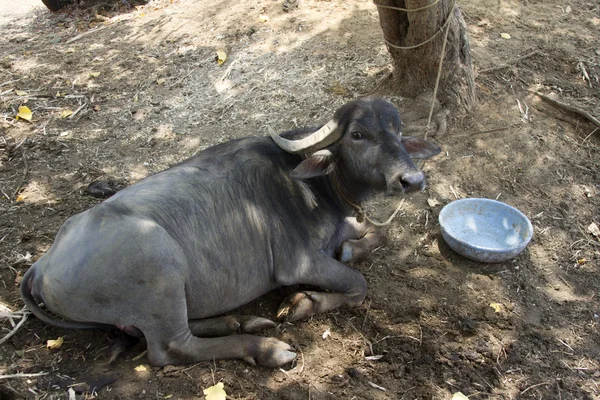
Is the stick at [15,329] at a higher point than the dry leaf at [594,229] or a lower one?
higher

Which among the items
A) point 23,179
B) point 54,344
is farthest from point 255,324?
point 23,179

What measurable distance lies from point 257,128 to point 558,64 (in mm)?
3594

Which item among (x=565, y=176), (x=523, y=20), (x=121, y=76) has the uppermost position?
(x=121, y=76)

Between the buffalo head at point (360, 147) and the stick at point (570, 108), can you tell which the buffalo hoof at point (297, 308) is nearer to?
the buffalo head at point (360, 147)

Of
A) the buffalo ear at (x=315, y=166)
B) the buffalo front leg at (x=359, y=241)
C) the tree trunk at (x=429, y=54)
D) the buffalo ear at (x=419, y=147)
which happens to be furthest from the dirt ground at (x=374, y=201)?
the buffalo ear at (x=315, y=166)

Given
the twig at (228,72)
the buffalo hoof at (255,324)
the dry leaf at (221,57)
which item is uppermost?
the dry leaf at (221,57)

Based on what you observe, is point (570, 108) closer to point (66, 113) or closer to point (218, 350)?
point (218, 350)

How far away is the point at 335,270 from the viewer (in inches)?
149

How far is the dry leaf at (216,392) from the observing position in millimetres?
3027

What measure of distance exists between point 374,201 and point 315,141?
4.48 feet

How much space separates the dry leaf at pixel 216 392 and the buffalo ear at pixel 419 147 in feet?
6.92

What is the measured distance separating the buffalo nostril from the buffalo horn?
2.00 ft

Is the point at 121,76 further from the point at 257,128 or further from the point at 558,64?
the point at 558,64

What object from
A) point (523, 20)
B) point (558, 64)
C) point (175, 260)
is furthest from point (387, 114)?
point (523, 20)
